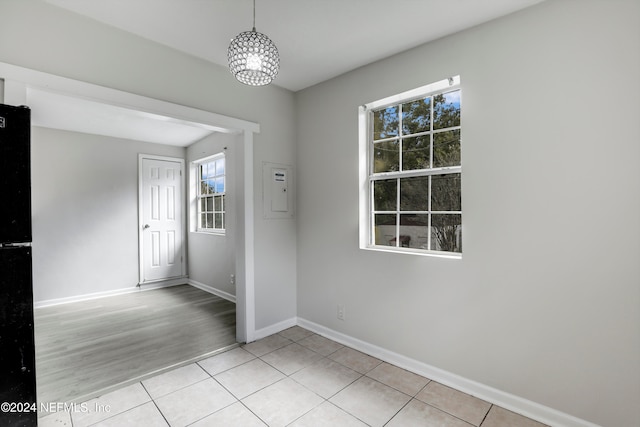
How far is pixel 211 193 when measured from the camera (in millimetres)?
5035

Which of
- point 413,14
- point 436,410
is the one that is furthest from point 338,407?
point 413,14

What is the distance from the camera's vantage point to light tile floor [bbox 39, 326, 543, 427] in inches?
75.2

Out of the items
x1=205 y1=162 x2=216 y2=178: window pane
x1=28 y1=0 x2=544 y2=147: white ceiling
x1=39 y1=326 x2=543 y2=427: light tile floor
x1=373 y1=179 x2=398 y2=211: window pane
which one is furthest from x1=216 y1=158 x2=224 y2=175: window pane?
x1=39 y1=326 x2=543 y2=427: light tile floor

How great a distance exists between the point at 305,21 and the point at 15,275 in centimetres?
222

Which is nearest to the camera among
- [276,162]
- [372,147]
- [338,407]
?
[338,407]

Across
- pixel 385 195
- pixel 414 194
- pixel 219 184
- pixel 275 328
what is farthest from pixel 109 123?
pixel 414 194

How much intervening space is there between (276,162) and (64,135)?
333cm

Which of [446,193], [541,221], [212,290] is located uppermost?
[446,193]

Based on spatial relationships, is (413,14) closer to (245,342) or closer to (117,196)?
(245,342)

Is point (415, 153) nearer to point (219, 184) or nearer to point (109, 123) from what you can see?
point (219, 184)

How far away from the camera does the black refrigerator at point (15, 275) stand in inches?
54.9

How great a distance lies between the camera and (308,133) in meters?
3.32

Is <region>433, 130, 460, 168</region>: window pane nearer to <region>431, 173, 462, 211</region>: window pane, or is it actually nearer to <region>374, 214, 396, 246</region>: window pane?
<region>431, 173, 462, 211</region>: window pane

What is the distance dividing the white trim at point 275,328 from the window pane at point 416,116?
2314 millimetres
